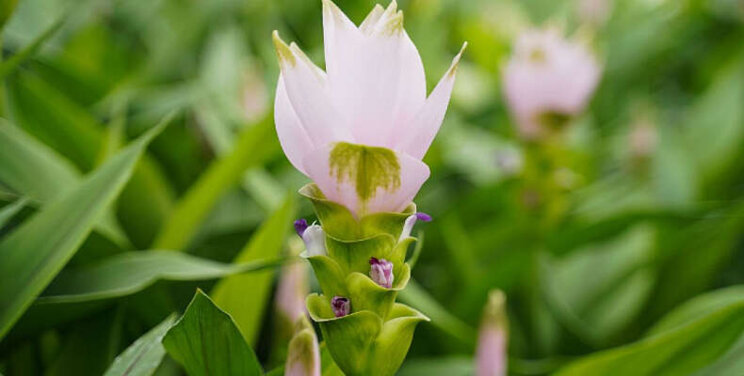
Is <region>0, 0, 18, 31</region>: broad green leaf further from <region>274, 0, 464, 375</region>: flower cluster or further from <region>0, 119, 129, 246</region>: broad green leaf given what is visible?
<region>274, 0, 464, 375</region>: flower cluster

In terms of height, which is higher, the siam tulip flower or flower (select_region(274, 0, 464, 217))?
flower (select_region(274, 0, 464, 217))

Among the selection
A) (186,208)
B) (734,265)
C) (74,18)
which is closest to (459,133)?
(734,265)

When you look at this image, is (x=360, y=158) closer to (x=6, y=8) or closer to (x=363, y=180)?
(x=363, y=180)

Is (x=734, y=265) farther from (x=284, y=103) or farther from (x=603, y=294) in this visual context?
(x=284, y=103)

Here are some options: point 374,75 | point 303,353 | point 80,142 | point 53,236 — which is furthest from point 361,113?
point 80,142

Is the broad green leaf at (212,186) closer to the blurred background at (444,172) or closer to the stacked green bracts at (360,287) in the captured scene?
the blurred background at (444,172)

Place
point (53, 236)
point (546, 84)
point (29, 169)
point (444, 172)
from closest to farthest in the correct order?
point (53, 236) → point (29, 169) → point (546, 84) → point (444, 172)

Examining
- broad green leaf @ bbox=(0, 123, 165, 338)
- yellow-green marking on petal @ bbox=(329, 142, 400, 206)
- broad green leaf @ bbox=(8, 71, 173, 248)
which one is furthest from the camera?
broad green leaf @ bbox=(8, 71, 173, 248)

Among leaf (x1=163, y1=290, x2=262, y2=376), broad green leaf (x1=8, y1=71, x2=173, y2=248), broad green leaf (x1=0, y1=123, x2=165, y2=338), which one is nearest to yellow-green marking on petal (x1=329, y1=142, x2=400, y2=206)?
leaf (x1=163, y1=290, x2=262, y2=376)
